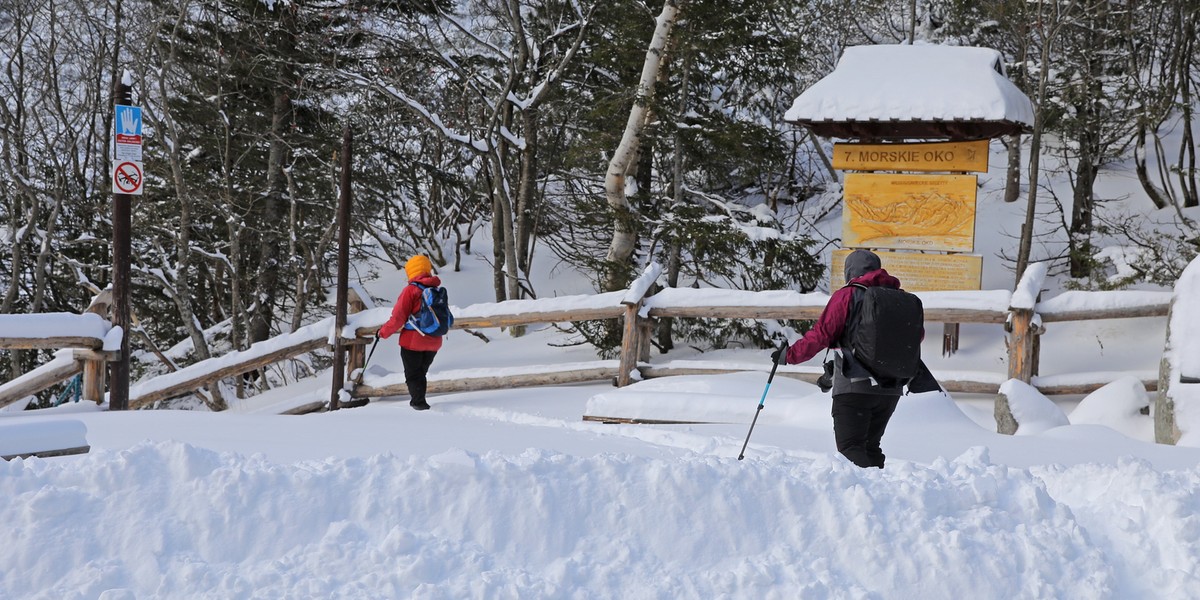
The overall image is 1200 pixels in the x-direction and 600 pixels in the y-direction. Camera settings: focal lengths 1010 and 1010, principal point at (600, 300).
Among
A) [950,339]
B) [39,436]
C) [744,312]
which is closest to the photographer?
[39,436]

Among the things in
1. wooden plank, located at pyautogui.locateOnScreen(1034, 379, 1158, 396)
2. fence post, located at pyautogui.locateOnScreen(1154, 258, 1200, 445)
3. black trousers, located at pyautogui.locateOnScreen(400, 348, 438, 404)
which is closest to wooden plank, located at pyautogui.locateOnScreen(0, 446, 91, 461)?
black trousers, located at pyautogui.locateOnScreen(400, 348, 438, 404)

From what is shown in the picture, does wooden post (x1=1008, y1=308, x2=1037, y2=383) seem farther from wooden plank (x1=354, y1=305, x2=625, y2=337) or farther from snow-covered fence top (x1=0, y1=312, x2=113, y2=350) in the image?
snow-covered fence top (x1=0, y1=312, x2=113, y2=350)

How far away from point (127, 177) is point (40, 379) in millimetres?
2190

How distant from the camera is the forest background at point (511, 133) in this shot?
12.8 m

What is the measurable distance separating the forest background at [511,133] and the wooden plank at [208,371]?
3.04 meters

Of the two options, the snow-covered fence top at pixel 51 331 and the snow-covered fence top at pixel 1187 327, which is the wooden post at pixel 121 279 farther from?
the snow-covered fence top at pixel 1187 327

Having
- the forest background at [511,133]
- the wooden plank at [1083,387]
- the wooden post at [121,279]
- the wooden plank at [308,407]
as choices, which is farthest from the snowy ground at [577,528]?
the forest background at [511,133]

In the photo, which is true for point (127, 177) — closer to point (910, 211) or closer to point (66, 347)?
point (66, 347)

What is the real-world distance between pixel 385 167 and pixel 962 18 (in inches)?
402

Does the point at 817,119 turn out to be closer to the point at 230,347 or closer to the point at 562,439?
the point at 562,439

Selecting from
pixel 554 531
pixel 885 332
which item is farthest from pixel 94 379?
pixel 885 332

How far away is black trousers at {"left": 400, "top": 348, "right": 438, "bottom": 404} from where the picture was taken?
9.31m

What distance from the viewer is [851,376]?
16.4ft

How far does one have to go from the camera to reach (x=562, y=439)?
20.6 feet
